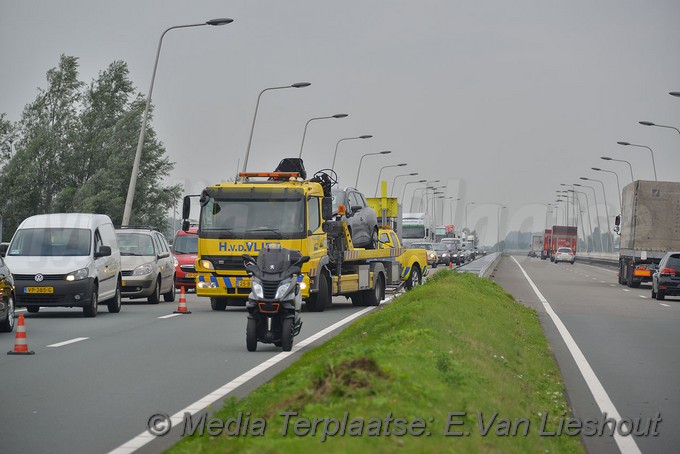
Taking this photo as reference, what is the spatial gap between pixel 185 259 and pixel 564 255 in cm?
7265

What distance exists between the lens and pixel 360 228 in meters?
30.5

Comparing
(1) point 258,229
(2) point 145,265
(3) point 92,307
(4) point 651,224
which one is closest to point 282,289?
(1) point 258,229

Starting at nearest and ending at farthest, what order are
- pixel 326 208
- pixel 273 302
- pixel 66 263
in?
1. pixel 273 302
2. pixel 66 263
3. pixel 326 208

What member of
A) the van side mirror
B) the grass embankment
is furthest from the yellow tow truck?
the grass embankment

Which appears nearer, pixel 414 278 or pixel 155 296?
pixel 155 296

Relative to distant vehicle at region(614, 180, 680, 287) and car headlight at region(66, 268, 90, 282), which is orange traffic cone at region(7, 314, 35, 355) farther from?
distant vehicle at region(614, 180, 680, 287)

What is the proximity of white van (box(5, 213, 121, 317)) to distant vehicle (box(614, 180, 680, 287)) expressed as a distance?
2617cm

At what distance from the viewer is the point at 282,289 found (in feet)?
54.7

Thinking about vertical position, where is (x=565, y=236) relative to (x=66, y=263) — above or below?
above

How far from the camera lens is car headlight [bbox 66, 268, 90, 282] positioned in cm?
2352

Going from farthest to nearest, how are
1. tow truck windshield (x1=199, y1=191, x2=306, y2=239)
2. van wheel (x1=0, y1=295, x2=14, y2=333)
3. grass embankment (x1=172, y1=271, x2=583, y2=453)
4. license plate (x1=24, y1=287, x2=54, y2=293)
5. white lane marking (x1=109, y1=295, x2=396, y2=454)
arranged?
tow truck windshield (x1=199, y1=191, x2=306, y2=239)
license plate (x1=24, y1=287, x2=54, y2=293)
van wheel (x1=0, y1=295, x2=14, y2=333)
white lane marking (x1=109, y1=295, x2=396, y2=454)
grass embankment (x1=172, y1=271, x2=583, y2=453)

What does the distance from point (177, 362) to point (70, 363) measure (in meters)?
1.32

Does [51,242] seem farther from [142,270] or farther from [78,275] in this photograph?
[142,270]

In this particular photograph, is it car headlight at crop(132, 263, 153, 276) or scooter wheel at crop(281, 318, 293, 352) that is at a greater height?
car headlight at crop(132, 263, 153, 276)
